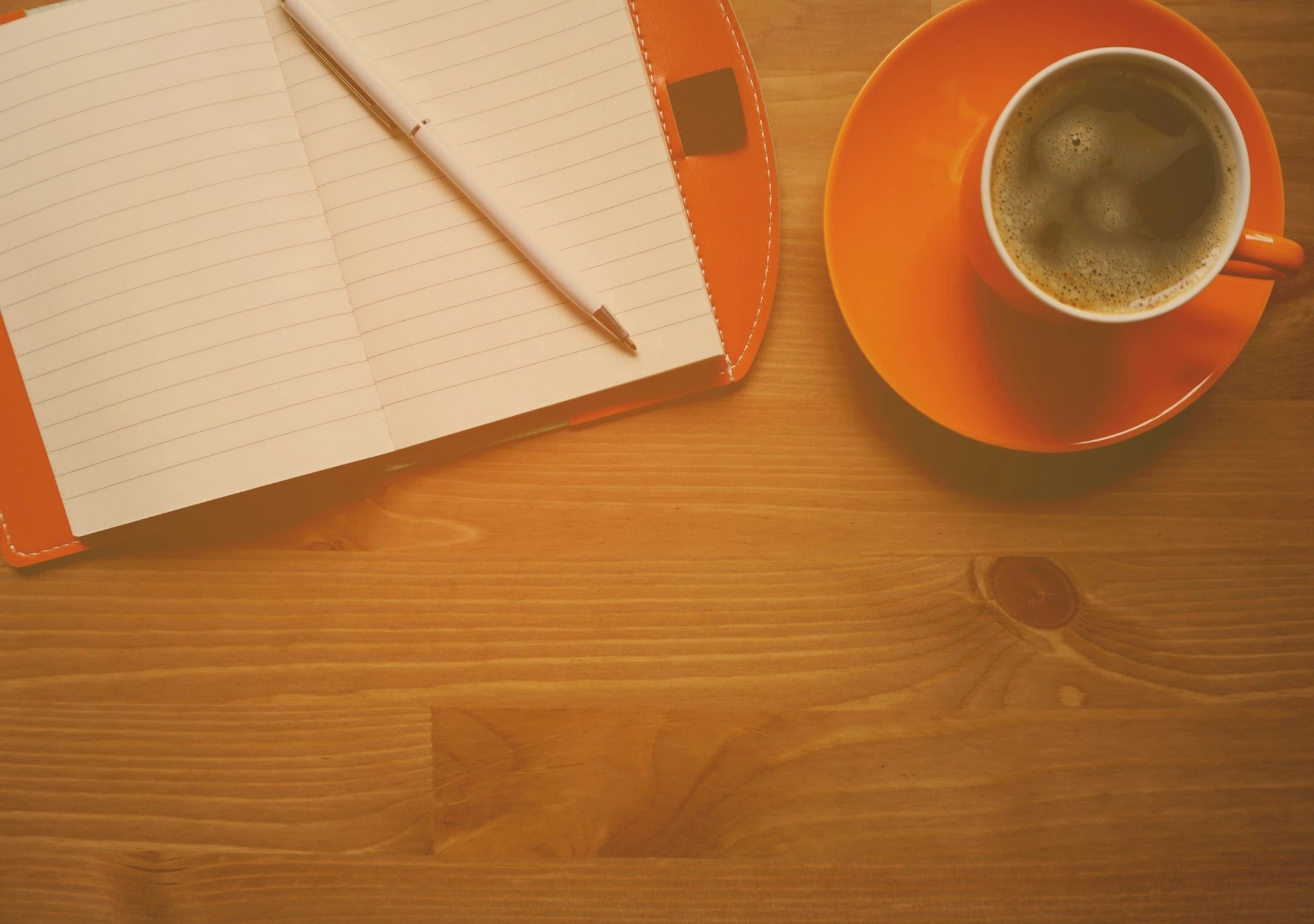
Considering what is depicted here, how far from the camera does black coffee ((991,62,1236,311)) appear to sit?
22.2 inches

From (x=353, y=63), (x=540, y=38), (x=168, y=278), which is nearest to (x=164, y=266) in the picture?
(x=168, y=278)

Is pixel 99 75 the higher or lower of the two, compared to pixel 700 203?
higher

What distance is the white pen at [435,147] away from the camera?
62 cm

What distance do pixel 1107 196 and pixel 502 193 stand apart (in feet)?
1.49

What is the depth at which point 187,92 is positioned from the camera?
63 cm

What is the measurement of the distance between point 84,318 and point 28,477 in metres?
0.15

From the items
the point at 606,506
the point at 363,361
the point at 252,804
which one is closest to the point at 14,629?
the point at 252,804

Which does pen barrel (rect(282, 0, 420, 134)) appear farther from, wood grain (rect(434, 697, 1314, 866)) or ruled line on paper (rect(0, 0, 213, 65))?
wood grain (rect(434, 697, 1314, 866))

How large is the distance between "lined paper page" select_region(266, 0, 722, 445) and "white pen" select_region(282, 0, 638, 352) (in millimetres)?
15

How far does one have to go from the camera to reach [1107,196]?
57 centimetres

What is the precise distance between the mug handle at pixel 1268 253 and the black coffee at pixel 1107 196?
0.03 metres

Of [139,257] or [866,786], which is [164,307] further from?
[866,786]

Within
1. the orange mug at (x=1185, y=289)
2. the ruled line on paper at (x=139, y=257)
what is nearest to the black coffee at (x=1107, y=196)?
the orange mug at (x=1185, y=289)

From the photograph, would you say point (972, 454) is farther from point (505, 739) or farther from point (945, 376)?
point (505, 739)
